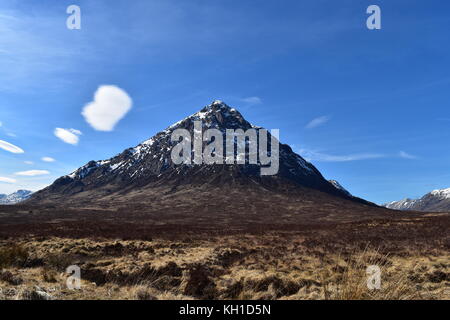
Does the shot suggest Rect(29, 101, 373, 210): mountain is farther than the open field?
Yes

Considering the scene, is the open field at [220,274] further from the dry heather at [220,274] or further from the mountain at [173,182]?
the mountain at [173,182]

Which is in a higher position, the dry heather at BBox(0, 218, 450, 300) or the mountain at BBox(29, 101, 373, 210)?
the mountain at BBox(29, 101, 373, 210)

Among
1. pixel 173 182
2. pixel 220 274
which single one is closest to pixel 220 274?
pixel 220 274

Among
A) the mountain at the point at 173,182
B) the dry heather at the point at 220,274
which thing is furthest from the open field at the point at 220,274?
the mountain at the point at 173,182

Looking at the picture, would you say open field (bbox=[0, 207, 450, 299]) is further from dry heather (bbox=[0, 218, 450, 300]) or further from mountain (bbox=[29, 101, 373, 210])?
mountain (bbox=[29, 101, 373, 210])

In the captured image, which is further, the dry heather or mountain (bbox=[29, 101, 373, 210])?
mountain (bbox=[29, 101, 373, 210])

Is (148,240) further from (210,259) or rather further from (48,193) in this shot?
(48,193)

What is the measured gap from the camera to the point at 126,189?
15938cm

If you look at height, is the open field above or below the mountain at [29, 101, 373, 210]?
below

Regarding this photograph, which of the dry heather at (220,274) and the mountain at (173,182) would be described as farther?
the mountain at (173,182)

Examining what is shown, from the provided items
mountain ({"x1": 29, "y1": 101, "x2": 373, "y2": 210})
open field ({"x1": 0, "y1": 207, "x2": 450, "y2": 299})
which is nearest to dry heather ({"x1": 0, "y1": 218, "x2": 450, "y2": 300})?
open field ({"x1": 0, "y1": 207, "x2": 450, "y2": 299})

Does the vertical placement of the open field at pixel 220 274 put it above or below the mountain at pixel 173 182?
below
